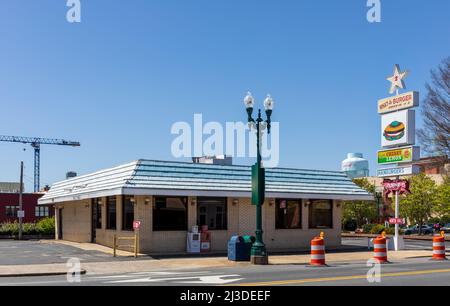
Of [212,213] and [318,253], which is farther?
[212,213]

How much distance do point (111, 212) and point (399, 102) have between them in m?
16.4

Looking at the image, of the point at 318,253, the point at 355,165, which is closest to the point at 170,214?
the point at 318,253

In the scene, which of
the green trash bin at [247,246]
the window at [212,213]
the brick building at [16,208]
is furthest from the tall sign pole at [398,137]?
the brick building at [16,208]

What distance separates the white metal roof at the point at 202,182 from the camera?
26969mm

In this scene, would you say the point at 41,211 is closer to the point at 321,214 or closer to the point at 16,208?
the point at 16,208

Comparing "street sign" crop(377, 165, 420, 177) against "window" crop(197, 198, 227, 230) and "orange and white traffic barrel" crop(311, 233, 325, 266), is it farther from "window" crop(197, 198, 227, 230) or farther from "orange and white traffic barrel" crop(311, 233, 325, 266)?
"orange and white traffic barrel" crop(311, 233, 325, 266)

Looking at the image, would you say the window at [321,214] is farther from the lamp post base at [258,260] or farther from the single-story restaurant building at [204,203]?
the lamp post base at [258,260]

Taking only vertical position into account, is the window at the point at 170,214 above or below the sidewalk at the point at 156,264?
above

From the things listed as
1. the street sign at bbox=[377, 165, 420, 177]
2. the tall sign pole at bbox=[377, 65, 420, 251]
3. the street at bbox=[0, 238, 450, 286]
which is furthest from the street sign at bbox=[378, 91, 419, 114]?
the street at bbox=[0, 238, 450, 286]

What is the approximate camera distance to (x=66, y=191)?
122 ft

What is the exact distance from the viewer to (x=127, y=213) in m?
28.8

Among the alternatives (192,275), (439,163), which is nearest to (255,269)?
(192,275)
